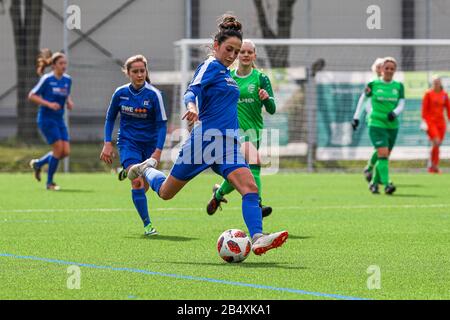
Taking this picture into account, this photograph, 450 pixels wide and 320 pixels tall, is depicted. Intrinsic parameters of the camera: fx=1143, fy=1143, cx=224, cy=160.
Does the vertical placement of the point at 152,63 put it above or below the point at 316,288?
above

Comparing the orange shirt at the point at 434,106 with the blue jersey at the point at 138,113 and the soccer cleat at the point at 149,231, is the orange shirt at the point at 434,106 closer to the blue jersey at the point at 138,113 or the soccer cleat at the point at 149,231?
the blue jersey at the point at 138,113

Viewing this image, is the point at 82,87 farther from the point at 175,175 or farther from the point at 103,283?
the point at 103,283

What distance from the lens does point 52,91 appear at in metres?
18.3

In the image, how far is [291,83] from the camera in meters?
25.0

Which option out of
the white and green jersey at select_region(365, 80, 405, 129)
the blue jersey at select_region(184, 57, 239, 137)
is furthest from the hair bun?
the white and green jersey at select_region(365, 80, 405, 129)

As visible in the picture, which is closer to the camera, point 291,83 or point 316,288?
point 316,288

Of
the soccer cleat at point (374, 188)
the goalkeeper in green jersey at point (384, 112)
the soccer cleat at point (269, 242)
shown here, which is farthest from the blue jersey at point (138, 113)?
the soccer cleat at point (374, 188)

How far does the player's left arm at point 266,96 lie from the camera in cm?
1038

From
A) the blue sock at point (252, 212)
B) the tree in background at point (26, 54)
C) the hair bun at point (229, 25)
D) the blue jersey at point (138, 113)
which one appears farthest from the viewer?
the tree in background at point (26, 54)

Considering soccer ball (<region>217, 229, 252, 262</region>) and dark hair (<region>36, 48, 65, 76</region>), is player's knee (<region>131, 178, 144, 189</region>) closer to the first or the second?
soccer ball (<region>217, 229, 252, 262</region>)

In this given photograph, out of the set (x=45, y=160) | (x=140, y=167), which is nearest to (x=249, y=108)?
(x=140, y=167)

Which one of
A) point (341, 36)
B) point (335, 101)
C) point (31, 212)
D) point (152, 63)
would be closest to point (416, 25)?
point (341, 36)

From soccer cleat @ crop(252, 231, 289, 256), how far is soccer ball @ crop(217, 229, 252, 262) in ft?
0.32
